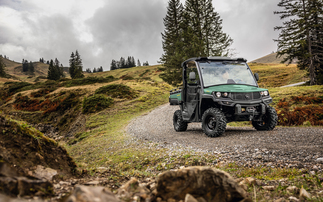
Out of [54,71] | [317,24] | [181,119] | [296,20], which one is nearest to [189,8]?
[296,20]

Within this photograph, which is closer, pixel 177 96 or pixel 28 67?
pixel 177 96

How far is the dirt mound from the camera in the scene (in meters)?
2.88

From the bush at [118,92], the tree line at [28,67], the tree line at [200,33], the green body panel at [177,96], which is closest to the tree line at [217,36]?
the tree line at [200,33]

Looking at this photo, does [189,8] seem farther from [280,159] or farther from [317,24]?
[280,159]

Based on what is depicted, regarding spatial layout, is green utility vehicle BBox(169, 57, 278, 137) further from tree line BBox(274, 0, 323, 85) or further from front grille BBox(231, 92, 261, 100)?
tree line BBox(274, 0, 323, 85)

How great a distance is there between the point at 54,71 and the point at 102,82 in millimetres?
49107

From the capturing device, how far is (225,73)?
8.45m

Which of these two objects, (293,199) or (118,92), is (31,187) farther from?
(118,92)

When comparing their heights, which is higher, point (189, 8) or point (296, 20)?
point (189, 8)

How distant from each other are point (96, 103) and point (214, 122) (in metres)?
18.5

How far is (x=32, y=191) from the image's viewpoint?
206 cm

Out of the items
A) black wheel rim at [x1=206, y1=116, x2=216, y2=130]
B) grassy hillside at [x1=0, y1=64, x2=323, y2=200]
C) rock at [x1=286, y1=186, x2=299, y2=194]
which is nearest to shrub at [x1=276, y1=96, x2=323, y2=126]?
grassy hillside at [x1=0, y1=64, x2=323, y2=200]

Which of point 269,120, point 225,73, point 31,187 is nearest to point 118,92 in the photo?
point 225,73

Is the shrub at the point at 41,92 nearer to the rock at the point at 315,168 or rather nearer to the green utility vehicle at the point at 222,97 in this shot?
the green utility vehicle at the point at 222,97
